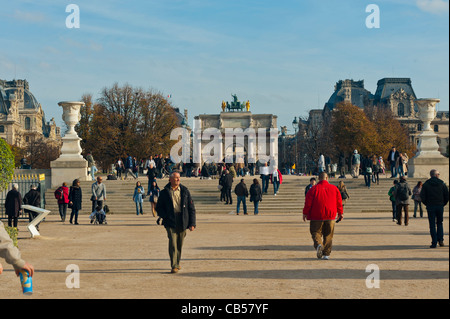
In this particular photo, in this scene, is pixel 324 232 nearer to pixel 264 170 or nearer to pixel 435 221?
pixel 435 221

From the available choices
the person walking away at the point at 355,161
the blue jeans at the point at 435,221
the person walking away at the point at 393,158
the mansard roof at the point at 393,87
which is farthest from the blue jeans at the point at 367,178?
the mansard roof at the point at 393,87

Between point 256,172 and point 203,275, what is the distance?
54.1m

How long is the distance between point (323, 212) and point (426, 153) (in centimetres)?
2501

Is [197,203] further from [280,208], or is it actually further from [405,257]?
[405,257]

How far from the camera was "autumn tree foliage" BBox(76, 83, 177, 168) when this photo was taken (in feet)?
204

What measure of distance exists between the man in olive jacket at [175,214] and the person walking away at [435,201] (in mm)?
5816

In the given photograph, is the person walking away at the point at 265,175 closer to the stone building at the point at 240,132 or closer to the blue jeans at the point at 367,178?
the blue jeans at the point at 367,178

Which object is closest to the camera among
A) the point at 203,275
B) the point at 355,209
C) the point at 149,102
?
the point at 203,275

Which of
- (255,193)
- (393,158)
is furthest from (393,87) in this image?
(255,193)

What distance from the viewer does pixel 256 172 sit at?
64.9 metres

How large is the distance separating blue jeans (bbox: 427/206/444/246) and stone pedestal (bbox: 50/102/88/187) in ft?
78.7

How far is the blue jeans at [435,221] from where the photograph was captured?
14.3 m

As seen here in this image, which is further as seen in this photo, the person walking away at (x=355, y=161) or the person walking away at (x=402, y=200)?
the person walking away at (x=355, y=161)
